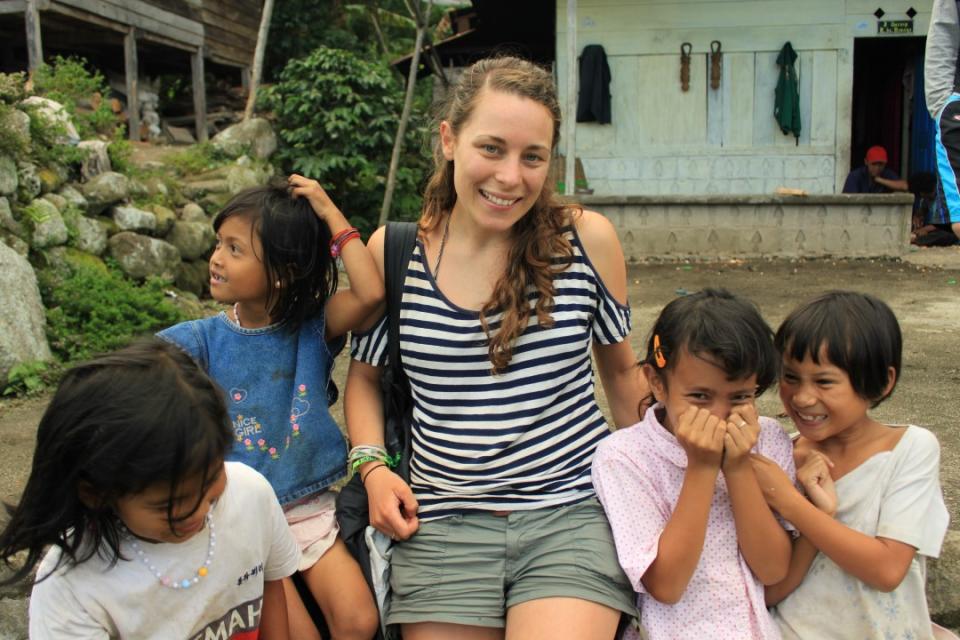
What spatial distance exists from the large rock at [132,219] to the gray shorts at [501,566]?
6614 mm

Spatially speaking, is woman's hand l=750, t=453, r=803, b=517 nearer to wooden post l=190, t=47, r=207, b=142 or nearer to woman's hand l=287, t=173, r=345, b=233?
woman's hand l=287, t=173, r=345, b=233

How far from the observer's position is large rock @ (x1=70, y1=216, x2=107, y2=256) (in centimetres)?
711

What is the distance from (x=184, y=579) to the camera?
168 cm

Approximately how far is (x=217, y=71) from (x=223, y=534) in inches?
690

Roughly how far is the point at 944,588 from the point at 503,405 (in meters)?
1.22

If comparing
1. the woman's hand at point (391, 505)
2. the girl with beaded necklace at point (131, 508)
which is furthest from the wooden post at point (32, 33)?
the girl with beaded necklace at point (131, 508)

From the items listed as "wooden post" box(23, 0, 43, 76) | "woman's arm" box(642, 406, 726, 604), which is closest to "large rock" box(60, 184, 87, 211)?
"wooden post" box(23, 0, 43, 76)

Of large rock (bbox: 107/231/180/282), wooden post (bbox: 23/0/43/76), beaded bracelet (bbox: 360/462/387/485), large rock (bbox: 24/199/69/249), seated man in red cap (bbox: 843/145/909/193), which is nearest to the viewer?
beaded bracelet (bbox: 360/462/387/485)

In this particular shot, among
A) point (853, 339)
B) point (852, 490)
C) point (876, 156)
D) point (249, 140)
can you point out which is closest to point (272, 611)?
point (852, 490)

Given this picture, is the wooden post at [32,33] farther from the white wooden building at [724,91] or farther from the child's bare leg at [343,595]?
the child's bare leg at [343,595]

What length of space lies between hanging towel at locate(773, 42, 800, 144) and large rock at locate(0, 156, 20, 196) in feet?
29.1

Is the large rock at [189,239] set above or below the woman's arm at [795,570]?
above

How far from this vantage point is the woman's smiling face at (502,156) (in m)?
2.02

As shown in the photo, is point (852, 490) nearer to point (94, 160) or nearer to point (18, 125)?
point (18, 125)
